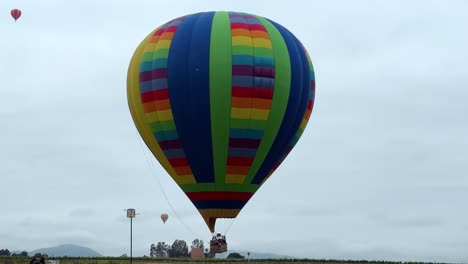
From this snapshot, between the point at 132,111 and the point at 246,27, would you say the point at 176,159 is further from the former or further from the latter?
the point at 246,27

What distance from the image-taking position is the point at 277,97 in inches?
1855

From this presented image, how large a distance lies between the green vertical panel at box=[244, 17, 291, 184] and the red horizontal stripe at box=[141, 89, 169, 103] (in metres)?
6.75

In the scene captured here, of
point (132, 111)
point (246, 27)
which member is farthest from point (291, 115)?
point (132, 111)

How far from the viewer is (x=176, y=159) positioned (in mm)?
48344

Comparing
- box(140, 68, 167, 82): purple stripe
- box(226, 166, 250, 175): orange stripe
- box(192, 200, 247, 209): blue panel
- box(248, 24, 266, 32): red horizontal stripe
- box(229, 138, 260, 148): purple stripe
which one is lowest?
box(192, 200, 247, 209): blue panel

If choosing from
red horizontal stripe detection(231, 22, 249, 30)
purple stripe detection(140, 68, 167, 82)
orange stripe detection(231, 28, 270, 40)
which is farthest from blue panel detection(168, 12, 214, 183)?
orange stripe detection(231, 28, 270, 40)

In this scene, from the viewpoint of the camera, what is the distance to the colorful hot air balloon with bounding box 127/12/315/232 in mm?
46500

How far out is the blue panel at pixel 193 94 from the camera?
46.5m

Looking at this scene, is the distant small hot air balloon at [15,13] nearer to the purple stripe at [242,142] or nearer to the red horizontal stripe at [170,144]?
the red horizontal stripe at [170,144]

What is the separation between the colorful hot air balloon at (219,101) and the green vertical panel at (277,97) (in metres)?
0.06

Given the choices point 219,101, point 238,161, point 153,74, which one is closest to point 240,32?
point 219,101

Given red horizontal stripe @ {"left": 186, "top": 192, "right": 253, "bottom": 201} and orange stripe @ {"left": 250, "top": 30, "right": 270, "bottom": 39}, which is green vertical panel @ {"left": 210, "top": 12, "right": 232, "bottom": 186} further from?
orange stripe @ {"left": 250, "top": 30, "right": 270, "bottom": 39}

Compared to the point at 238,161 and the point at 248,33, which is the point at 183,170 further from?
the point at 248,33

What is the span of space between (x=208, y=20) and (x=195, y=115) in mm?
6459
